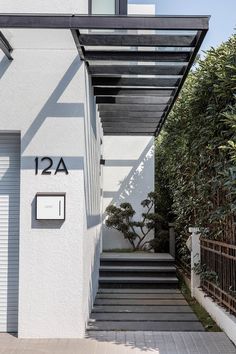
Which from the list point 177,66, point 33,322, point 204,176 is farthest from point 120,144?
point 33,322

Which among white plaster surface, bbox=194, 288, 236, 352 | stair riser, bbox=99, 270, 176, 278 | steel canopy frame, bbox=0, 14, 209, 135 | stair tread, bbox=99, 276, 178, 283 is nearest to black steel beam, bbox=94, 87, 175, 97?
steel canopy frame, bbox=0, 14, 209, 135

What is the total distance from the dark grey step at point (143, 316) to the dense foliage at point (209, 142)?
4.59 feet

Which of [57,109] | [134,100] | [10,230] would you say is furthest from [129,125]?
[10,230]

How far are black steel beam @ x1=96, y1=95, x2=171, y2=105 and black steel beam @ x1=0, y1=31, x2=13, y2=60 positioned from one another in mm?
2570

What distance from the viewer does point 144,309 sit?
8102mm

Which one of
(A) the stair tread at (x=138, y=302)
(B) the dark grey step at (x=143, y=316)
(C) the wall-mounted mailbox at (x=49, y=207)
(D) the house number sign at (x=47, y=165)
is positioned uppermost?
(D) the house number sign at (x=47, y=165)

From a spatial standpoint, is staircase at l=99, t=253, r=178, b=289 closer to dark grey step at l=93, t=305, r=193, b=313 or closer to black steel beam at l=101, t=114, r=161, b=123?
dark grey step at l=93, t=305, r=193, b=313

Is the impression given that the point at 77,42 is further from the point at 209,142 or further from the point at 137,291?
the point at 137,291

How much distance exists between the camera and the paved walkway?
5676 millimetres

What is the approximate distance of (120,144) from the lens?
1375 centimetres

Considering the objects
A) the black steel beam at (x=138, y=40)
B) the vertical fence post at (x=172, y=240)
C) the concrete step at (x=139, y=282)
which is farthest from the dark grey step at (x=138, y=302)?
the black steel beam at (x=138, y=40)

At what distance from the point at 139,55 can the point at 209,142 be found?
169 centimetres

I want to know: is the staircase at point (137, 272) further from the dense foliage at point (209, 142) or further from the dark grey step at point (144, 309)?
the dark grey step at point (144, 309)

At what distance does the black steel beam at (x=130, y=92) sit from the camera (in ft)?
25.9
